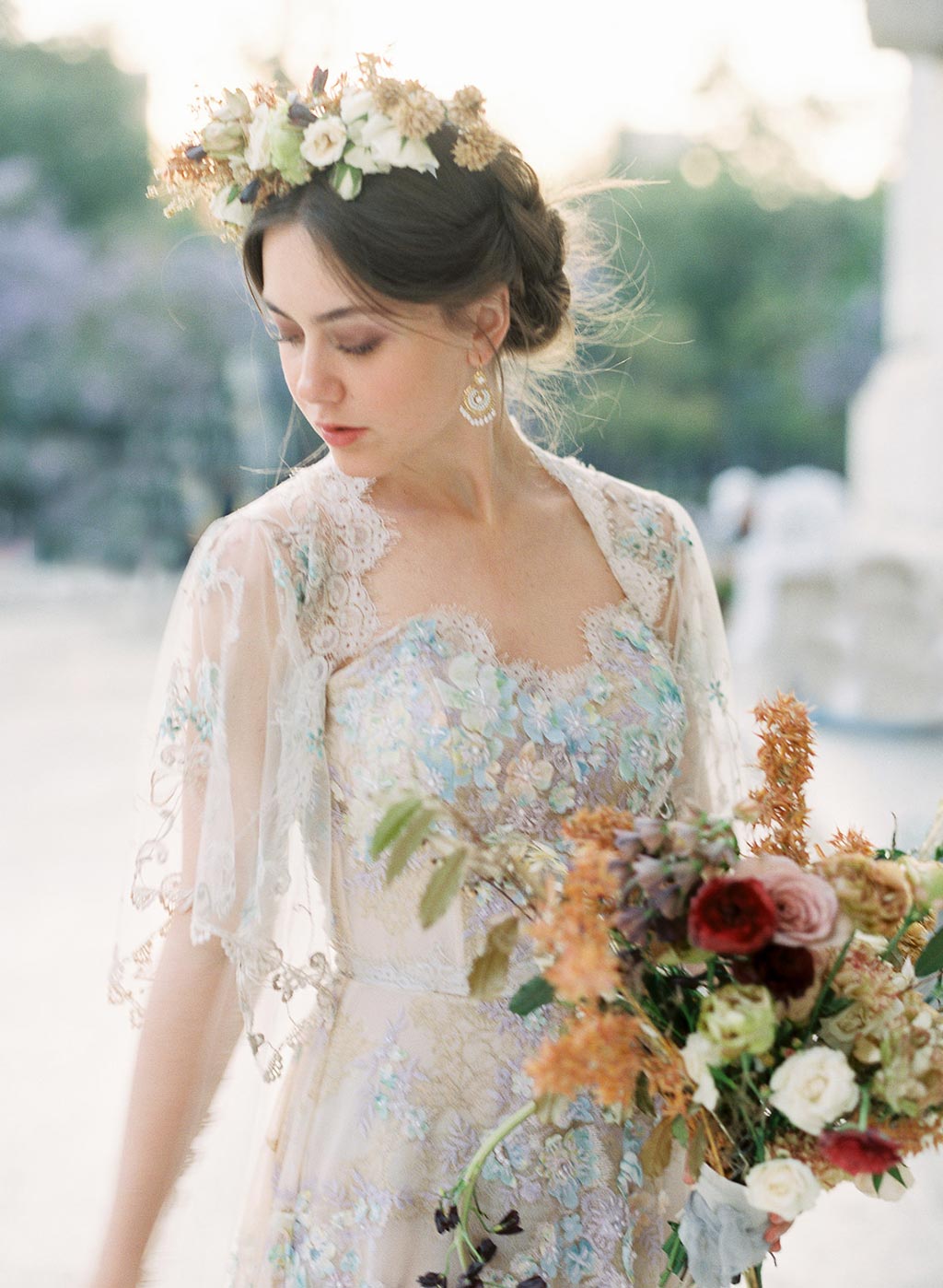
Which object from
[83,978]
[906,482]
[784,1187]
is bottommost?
[83,978]

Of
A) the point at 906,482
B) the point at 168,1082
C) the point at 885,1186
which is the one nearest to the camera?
the point at 885,1186

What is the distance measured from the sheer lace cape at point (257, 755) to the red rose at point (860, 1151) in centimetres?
51

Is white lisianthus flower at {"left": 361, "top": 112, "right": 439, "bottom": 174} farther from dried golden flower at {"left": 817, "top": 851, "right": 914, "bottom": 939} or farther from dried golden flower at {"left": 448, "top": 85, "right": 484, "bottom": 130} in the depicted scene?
→ dried golden flower at {"left": 817, "top": 851, "right": 914, "bottom": 939}

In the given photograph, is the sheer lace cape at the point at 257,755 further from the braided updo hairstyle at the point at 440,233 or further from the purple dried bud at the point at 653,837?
the purple dried bud at the point at 653,837

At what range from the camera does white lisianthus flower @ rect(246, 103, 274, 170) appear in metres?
1.33

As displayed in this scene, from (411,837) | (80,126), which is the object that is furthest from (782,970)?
(80,126)

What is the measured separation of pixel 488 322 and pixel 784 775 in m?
0.65

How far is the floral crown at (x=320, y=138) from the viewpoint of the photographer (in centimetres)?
129

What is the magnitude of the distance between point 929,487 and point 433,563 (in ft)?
19.1

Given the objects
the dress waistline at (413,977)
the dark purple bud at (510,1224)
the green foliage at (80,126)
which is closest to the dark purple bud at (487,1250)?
the dark purple bud at (510,1224)

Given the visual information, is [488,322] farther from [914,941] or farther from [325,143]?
[914,941]

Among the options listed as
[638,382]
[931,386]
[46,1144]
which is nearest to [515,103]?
[46,1144]

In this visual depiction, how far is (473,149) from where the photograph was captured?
134 cm

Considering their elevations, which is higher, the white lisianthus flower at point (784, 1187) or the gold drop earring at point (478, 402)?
the gold drop earring at point (478, 402)
